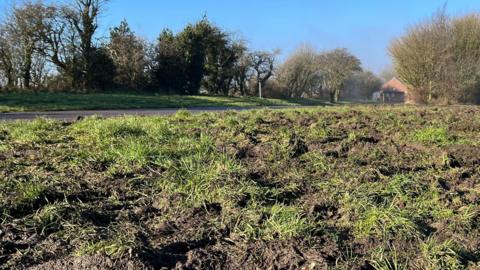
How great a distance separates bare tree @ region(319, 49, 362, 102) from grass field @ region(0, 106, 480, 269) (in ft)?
152

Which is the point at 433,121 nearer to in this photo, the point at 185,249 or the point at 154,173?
the point at 154,173

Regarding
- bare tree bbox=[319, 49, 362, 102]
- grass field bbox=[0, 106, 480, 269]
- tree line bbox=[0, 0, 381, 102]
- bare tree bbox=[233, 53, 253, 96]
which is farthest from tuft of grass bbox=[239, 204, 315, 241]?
bare tree bbox=[319, 49, 362, 102]

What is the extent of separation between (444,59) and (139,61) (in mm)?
22916

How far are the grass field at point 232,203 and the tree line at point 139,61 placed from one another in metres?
25.4

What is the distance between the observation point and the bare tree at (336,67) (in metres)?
51.4

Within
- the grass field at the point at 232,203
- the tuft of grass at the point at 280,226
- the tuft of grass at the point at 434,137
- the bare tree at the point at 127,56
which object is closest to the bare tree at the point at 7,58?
the bare tree at the point at 127,56

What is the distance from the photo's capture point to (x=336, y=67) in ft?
170

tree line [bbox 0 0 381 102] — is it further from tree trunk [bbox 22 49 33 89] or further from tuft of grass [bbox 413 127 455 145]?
tuft of grass [bbox 413 127 455 145]

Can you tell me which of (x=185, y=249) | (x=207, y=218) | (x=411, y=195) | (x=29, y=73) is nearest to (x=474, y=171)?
(x=411, y=195)

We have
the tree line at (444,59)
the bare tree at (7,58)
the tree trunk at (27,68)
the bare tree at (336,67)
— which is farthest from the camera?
the bare tree at (336,67)

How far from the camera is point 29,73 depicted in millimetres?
29000

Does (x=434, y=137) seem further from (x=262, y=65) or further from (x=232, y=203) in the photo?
(x=262, y=65)

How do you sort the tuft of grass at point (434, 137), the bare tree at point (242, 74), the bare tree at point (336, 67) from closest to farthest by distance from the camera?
the tuft of grass at point (434, 137) < the bare tree at point (242, 74) < the bare tree at point (336, 67)

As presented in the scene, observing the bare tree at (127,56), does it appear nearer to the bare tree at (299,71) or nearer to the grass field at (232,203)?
the bare tree at (299,71)
